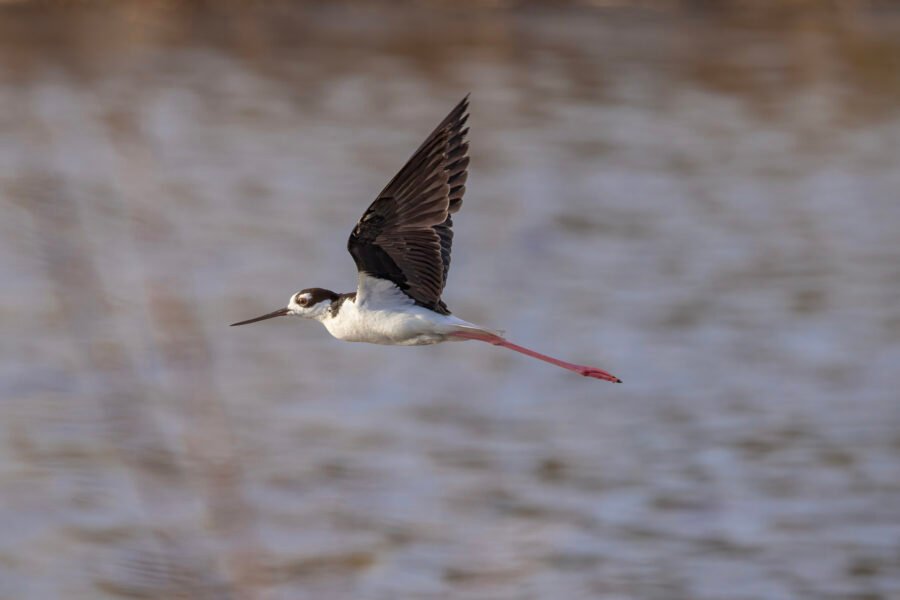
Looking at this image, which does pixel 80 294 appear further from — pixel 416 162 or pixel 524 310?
pixel 524 310

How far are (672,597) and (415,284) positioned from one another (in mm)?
4102

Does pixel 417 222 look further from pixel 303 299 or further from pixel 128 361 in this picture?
pixel 128 361

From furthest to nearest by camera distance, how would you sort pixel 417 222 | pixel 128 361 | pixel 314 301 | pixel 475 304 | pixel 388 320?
pixel 475 304 < pixel 314 301 < pixel 417 222 < pixel 388 320 < pixel 128 361

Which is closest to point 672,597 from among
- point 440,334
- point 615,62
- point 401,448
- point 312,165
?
point 401,448

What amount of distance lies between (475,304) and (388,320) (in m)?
6.64

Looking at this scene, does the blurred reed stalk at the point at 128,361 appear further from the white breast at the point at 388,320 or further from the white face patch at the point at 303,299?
the white face patch at the point at 303,299

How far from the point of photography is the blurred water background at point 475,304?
7691 mm

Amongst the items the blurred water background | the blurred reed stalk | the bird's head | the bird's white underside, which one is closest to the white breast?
the bird's white underside

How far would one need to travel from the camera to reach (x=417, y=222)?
400 cm

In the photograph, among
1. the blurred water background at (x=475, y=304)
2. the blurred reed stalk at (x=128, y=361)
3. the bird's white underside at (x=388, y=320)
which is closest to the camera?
the blurred reed stalk at (x=128, y=361)

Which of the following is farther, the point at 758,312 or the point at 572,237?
the point at 572,237

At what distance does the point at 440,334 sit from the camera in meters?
3.94

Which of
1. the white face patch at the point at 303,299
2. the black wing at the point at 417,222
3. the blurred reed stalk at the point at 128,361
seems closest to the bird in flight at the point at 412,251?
the black wing at the point at 417,222

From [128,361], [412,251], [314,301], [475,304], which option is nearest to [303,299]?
[314,301]
